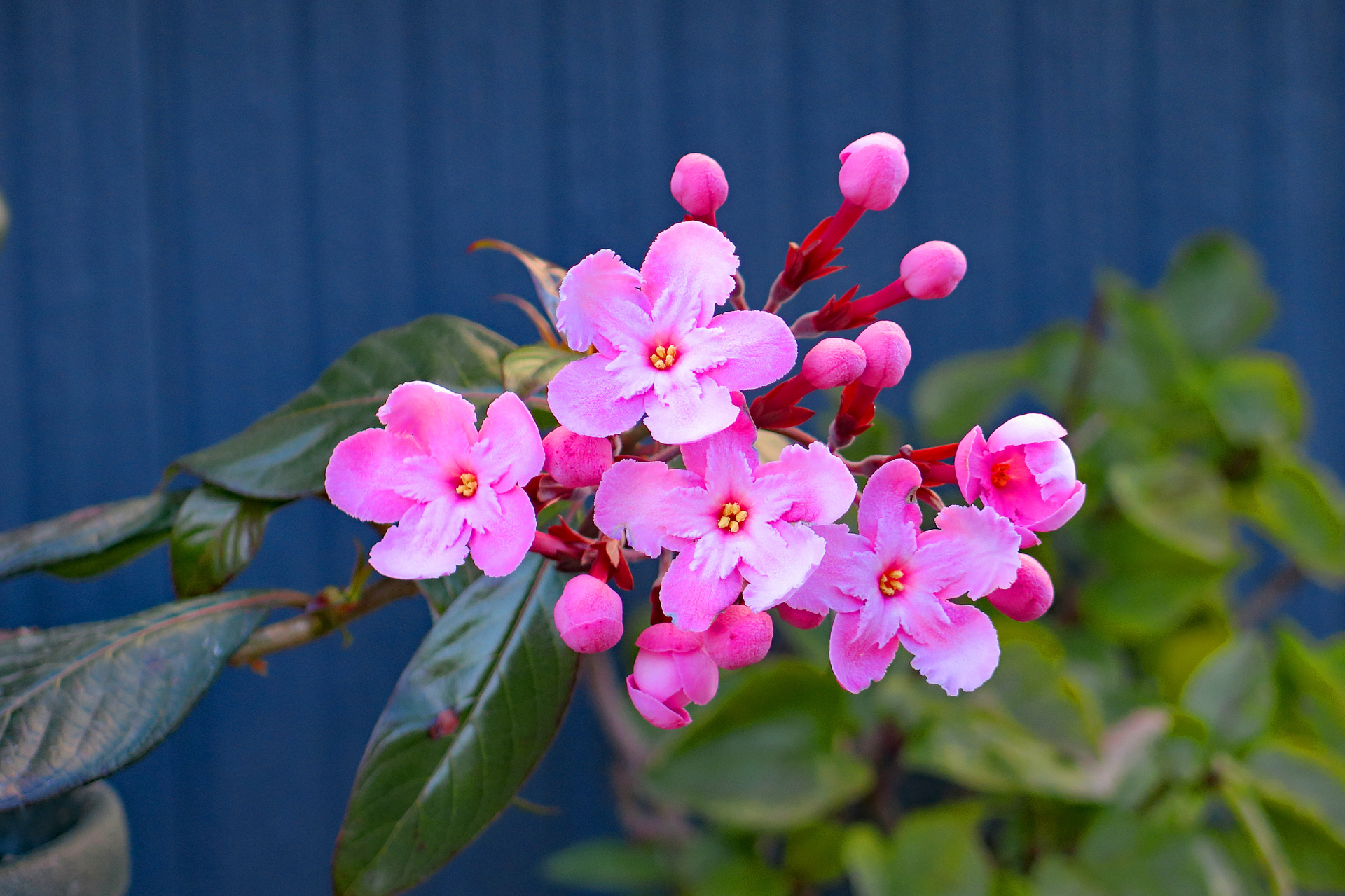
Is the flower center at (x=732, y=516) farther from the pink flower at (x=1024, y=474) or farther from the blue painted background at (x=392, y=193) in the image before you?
the blue painted background at (x=392, y=193)

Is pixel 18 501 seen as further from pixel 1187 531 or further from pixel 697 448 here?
pixel 1187 531

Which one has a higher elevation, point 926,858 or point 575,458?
point 575,458

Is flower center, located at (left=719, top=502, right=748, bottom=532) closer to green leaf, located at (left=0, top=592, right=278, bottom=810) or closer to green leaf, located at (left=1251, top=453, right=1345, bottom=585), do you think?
green leaf, located at (left=0, top=592, right=278, bottom=810)

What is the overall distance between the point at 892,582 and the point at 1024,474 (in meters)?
0.06

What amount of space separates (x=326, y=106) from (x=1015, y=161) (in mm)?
1002

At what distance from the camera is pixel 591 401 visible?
0.87ft

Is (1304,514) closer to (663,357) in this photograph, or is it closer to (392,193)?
(663,357)

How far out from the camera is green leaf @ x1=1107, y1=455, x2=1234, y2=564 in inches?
37.5

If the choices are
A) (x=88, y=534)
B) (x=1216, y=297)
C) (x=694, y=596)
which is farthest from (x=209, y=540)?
(x=1216, y=297)

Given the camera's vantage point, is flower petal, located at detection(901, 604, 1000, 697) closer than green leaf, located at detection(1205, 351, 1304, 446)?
Yes

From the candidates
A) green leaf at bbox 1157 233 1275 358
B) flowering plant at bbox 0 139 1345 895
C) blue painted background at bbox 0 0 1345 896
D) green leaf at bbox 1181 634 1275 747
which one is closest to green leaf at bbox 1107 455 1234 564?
green leaf at bbox 1181 634 1275 747

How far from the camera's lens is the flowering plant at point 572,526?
26 centimetres

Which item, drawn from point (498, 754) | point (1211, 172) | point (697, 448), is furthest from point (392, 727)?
point (1211, 172)

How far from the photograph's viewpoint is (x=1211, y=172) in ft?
4.44
